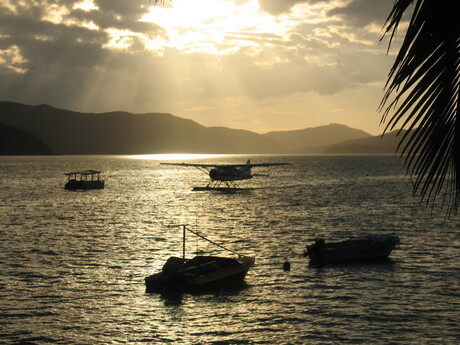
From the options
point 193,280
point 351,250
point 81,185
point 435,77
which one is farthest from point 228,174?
point 435,77

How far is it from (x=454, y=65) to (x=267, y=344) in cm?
2604

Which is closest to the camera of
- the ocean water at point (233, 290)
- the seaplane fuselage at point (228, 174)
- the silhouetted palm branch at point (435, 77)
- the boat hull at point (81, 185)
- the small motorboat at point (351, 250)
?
the silhouetted palm branch at point (435, 77)

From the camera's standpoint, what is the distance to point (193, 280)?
36375 mm

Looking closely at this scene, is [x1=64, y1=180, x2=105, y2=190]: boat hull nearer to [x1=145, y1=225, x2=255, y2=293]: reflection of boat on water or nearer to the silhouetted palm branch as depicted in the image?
[x1=145, y1=225, x2=255, y2=293]: reflection of boat on water

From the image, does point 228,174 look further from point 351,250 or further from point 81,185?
point 351,250

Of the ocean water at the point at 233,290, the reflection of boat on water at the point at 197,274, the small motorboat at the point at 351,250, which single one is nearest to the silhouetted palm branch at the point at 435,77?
the ocean water at the point at 233,290

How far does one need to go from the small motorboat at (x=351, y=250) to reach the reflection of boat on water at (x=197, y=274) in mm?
8465

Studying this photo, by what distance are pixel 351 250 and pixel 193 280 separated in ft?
55.2

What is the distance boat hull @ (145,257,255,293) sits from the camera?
3606cm

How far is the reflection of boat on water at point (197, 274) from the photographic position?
119 ft

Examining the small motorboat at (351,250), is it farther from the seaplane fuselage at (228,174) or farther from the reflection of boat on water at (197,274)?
the seaplane fuselage at (228,174)

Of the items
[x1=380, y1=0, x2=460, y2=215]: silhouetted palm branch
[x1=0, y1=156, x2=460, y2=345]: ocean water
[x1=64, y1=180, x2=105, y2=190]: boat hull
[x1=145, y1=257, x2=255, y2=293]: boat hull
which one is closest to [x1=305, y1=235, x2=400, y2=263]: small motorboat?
[x1=0, y1=156, x2=460, y2=345]: ocean water

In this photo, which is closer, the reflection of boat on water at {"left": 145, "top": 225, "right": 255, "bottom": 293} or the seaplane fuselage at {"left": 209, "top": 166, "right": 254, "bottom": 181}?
the reflection of boat on water at {"left": 145, "top": 225, "right": 255, "bottom": 293}

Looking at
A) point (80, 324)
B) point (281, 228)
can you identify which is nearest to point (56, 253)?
point (80, 324)
